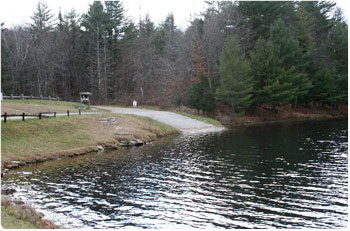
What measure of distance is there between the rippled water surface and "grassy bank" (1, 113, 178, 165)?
8.77 feet

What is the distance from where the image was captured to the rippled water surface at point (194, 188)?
1275cm

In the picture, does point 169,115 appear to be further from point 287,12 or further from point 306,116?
point 287,12

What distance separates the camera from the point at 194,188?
17.0 m

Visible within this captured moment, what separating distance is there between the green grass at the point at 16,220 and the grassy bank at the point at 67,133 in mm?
10577

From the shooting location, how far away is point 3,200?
1404cm

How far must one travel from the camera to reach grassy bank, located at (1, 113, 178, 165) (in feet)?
81.5

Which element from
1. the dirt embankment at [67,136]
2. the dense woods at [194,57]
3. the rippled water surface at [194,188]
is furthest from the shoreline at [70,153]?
the dense woods at [194,57]

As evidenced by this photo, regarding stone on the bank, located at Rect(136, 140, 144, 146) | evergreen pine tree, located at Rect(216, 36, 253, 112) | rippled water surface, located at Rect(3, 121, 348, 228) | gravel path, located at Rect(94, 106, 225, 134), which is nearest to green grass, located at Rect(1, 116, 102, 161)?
rippled water surface, located at Rect(3, 121, 348, 228)

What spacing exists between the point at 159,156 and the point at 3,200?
13.2 meters

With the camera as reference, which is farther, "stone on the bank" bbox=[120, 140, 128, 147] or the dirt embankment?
"stone on the bank" bbox=[120, 140, 128, 147]

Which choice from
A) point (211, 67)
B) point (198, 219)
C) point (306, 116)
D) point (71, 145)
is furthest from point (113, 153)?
point (306, 116)

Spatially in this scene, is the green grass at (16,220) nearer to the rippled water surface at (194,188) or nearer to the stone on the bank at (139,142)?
the rippled water surface at (194,188)

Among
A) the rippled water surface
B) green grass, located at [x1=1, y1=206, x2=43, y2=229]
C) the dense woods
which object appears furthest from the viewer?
the dense woods

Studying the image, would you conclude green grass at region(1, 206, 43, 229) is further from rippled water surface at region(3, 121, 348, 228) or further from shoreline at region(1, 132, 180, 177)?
shoreline at region(1, 132, 180, 177)
